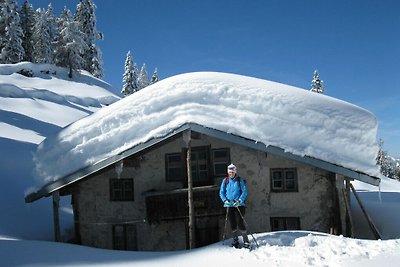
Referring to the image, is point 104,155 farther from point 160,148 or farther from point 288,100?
point 288,100

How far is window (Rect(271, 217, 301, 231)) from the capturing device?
1334 centimetres

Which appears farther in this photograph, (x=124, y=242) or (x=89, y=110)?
(x=89, y=110)

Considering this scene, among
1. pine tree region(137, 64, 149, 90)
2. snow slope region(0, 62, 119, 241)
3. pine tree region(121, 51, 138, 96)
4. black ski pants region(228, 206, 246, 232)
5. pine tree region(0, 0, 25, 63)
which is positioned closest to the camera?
black ski pants region(228, 206, 246, 232)

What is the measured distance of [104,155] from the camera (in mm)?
12477

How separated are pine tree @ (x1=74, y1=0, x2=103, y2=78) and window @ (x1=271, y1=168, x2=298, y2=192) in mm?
58047

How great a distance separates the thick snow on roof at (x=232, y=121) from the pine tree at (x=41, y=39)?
57037 millimetres

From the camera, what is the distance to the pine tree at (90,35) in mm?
65188

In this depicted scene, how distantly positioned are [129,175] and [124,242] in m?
2.75

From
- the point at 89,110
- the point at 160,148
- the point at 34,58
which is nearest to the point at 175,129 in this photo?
the point at 160,148

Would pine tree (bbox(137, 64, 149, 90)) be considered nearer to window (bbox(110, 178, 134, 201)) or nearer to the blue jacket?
window (bbox(110, 178, 134, 201))

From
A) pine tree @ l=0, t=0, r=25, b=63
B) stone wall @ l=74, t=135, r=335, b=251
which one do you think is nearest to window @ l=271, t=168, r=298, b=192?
stone wall @ l=74, t=135, r=335, b=251

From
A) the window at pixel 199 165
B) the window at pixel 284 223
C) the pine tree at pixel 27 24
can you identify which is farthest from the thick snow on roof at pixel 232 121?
the pine tree at pixel 27 24

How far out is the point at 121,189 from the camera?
47.9ft

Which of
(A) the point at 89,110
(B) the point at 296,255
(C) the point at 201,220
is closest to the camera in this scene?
(B) the point at 296,255
